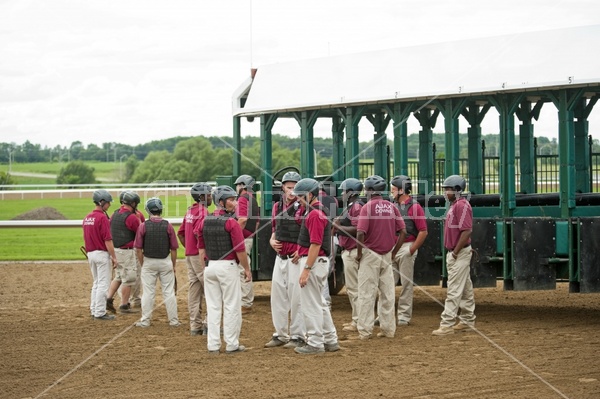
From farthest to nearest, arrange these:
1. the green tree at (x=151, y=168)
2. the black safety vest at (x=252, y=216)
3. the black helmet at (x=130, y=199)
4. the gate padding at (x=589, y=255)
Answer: the green tree at (x=151, y=168)
the black safety vest at (x=252, y=216)
the black helmet at (x=130, y=199)
the gate padding at (x=589, y=255)

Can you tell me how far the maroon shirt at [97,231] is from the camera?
44.0 ft

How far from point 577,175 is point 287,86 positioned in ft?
15.8

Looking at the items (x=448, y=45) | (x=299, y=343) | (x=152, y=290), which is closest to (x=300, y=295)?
(x=299, y=343)

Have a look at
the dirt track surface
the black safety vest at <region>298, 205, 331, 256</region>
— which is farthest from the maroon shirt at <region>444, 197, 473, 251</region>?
the black safety vest at <region>298, 205, 331, 256</region>

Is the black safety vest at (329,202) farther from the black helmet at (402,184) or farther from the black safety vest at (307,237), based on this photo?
the black safety vest at (307,237)

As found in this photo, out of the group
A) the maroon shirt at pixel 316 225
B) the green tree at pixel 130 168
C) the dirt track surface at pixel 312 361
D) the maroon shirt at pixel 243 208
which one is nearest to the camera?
the dirt track surface at pixel 312 361

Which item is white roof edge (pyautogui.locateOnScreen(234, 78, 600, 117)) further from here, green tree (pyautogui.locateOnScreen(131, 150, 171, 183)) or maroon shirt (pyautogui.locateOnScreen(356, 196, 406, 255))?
green tree (pyautogui.locateOnScreen(131, 150, 171, 183))

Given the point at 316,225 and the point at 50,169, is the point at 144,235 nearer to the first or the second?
the point at 316,225

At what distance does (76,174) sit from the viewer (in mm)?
67938

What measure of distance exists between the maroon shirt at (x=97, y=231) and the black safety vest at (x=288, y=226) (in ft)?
11.3

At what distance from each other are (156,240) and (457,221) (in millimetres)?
3845

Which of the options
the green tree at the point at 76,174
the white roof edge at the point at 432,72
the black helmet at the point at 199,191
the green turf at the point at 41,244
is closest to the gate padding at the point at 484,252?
the white roof edge at the point at 432,72

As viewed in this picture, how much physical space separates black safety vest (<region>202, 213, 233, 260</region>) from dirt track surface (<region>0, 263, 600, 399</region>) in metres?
1.10

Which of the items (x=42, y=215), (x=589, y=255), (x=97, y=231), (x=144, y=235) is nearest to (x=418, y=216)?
(x=589, y=255)
